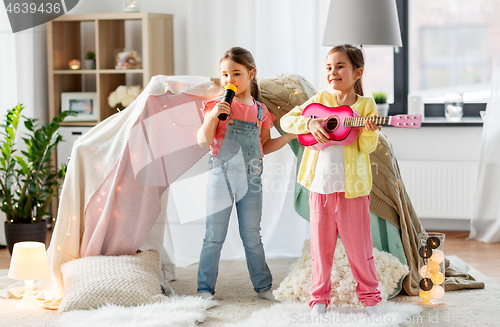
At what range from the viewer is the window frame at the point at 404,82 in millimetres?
3561

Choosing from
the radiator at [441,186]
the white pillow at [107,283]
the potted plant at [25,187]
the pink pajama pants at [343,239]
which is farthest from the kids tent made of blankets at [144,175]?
the radiator at [441,186]

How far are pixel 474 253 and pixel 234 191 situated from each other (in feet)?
5.46

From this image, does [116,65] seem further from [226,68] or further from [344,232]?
[344,232]

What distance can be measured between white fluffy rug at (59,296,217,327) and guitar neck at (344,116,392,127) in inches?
33.0

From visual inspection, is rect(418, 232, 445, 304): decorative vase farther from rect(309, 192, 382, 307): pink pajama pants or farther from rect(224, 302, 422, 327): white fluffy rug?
rect(309, 192, 382, 307): pink pajama pants

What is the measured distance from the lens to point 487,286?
2328mm

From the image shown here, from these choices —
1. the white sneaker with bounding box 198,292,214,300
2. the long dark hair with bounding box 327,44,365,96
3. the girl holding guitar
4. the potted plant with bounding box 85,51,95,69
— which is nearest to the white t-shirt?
the girl holding guitar

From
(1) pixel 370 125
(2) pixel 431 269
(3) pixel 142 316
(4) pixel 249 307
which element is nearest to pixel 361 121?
(1) pixel 370 125

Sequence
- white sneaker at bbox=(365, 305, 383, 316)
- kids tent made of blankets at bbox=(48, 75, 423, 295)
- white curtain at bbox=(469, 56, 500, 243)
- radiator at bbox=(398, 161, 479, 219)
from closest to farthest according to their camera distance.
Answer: white sneaker at bbox=(365, 305, 383, 316) < kids tent made of blankets at bbox=(48, 75, 423, 295) < white curtain at bbox=(469, 56, 500, 243) < radiator at bbox=(398, 161, 479, 219)

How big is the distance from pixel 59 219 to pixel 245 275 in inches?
34.9

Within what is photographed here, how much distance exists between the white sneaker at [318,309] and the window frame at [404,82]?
6.88 feet

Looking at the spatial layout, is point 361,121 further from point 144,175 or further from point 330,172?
point 144,175

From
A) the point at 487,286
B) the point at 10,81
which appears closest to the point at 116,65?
the point at 10,81

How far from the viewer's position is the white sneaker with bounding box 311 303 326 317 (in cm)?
184
